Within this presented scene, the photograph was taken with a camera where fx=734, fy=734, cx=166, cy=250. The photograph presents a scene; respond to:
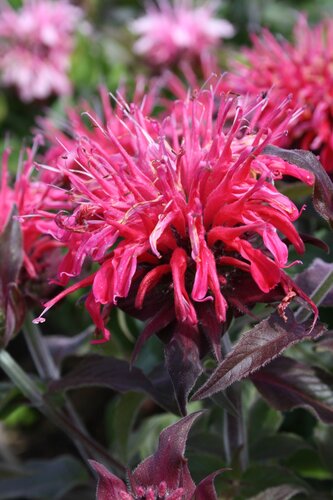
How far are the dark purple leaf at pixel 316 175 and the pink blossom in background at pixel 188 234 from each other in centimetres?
2

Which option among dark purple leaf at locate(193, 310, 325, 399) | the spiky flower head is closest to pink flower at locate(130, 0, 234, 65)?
the spiky flower head

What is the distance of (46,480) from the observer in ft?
3.54

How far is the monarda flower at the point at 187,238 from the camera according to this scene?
637 millimetres

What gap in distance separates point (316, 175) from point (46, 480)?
2.22 ft

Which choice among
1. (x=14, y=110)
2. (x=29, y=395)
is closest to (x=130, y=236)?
(x=29, y=395)

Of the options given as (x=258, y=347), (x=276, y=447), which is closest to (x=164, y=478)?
(x=258, y=347)

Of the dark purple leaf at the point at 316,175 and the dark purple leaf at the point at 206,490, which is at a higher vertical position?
the dark purple leaf at the point at 316,175

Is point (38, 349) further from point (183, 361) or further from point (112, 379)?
point (183, 361)

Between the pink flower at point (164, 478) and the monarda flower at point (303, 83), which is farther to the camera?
the monarda flower at point (303, 83)

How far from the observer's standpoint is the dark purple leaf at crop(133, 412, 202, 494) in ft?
2.03

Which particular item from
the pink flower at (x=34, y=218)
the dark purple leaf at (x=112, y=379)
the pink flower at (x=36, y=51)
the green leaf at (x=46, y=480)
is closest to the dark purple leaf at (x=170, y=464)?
the dark purple leaf at (x=112, y=379)

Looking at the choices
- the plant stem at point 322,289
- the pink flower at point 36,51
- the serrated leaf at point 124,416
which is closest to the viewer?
the plant stem at point 322,289

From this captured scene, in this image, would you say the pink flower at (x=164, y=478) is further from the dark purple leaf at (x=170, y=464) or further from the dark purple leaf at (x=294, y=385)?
the dark purple leaf at (x=294, y=385)

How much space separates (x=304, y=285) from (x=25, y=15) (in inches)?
61.6
